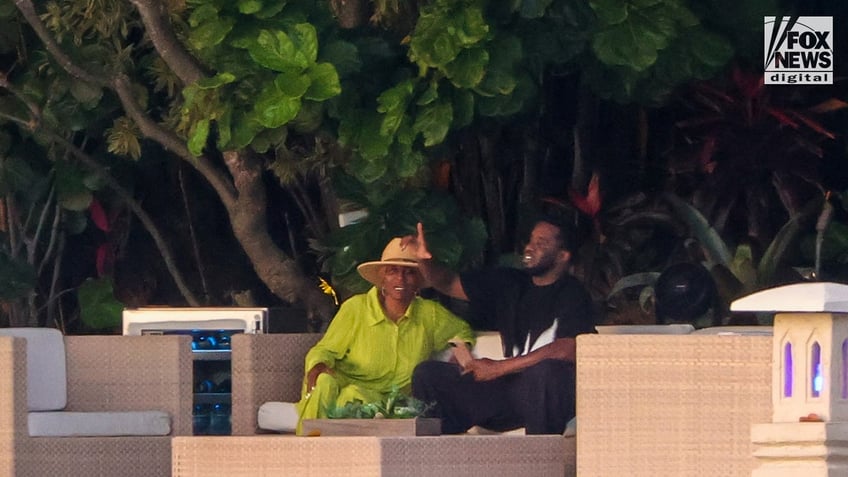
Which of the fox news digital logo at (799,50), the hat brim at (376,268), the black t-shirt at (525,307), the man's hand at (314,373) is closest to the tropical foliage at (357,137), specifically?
the fox news digital logo at (799,50)

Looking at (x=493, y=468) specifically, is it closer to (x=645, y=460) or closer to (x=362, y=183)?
(x=645, y=460)

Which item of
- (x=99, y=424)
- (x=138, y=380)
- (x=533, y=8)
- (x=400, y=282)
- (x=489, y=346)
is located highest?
(x=533, y=8)

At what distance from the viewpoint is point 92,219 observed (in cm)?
1002

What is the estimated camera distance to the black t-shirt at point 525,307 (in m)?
6.52

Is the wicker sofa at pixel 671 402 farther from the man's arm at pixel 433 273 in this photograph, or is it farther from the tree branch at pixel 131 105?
the tree branch at pixel 131 105

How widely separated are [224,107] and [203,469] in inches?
88.1

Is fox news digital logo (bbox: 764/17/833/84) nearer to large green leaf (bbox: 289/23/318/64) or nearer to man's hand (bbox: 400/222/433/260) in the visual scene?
man's hand (bbox: 400/222/433/260)

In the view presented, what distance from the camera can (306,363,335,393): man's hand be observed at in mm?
6586

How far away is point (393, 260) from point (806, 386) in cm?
270

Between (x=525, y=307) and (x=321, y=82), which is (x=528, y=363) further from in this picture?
(x=321, y=82)

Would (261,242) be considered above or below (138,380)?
above

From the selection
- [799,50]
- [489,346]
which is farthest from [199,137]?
[799,50]

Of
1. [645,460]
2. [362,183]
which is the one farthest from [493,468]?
[362,183]

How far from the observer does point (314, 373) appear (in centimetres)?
662
